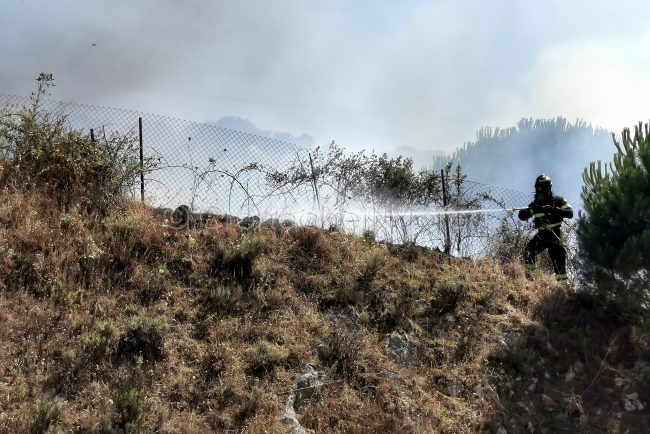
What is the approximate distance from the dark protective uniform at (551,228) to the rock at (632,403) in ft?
9.30

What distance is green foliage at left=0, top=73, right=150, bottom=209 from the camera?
6.74 metres

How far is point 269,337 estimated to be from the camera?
5531 mm

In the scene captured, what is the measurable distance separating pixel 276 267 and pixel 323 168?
270 centimetres

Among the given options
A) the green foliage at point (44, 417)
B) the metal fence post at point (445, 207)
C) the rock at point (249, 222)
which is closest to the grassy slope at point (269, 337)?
the green foliage at point (44, 417)

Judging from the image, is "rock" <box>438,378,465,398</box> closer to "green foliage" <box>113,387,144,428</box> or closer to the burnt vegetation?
the burnt vegetation

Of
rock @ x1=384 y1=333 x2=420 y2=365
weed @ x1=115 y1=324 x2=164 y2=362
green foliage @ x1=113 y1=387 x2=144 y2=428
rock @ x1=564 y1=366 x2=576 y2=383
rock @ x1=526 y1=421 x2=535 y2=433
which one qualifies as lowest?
rock @ x1=526 y1=421 x2=535 y2=433

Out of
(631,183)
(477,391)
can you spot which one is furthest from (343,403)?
(631,183)

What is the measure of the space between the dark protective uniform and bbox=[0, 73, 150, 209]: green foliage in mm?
6207

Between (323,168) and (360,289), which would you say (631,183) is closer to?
(360,289)

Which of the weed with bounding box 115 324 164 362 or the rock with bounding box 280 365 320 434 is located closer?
the rock with bounding box 280 365 320 434

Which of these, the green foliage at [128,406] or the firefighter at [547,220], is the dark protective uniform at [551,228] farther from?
the green foliage at [128,406]

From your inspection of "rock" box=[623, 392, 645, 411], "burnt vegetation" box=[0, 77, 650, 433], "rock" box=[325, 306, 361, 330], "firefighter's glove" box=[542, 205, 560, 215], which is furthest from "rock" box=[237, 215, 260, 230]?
"rock" box=[623, 392, 645, 411]

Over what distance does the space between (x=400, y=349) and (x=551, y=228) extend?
12.3 feet

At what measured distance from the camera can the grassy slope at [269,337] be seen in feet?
14.7
